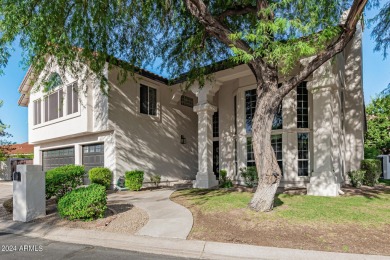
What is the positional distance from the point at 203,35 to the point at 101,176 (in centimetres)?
818

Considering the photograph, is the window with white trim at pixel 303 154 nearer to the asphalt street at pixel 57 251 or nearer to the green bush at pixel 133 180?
the green bush at pixel 133 180

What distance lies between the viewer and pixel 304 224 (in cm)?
630

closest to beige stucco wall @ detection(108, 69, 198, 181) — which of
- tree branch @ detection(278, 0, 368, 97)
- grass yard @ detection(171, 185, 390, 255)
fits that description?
grass yard @ detection(171, 185, 390, 255)

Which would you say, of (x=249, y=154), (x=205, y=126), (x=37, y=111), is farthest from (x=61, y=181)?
(x=37, y=111)

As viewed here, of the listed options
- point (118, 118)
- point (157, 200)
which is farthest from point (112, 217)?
point (118, 118)

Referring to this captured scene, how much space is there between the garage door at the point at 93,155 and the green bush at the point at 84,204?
779 cm

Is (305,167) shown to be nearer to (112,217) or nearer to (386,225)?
(386,225)

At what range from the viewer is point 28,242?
5793mm

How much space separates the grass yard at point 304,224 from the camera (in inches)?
209

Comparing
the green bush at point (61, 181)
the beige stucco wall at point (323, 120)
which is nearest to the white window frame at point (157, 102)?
the beige stucco wall at point (323, 120)

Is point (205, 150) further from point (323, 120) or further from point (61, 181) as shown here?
point (61, 181)

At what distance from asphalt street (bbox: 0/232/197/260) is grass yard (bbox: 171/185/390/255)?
4.94 ft

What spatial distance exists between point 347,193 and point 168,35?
9071 millimetres

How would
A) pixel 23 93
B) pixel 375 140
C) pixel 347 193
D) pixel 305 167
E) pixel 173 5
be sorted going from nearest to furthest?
pixel 173 5 → pixel 347 193 → pixel 305 167 → pixel 23 93 → pixel 375 140
